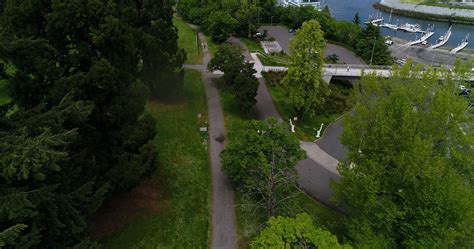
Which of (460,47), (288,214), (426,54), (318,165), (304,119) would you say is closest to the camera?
(288,214)

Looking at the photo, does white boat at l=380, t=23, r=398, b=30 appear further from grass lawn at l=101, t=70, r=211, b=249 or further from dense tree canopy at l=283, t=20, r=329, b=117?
grass lawn at l=101, t=70, r=211, b=249

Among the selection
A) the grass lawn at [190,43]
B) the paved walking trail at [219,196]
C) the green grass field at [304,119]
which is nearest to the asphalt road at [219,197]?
the paved walking trail at [219,196]

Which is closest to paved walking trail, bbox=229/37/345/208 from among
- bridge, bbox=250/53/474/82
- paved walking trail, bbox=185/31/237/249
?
paved walking trail, bbox=185/31/237/249

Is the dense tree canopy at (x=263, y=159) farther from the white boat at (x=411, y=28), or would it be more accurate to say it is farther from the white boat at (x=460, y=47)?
the white boat at (x=411, y=28)

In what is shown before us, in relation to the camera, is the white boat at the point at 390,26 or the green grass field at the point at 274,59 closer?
the green grass field at the point at 274,59

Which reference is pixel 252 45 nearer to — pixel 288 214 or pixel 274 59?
pixel 274 59

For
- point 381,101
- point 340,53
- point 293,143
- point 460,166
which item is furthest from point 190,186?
point 340,53

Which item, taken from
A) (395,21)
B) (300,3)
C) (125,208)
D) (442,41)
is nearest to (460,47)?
(442,41)
